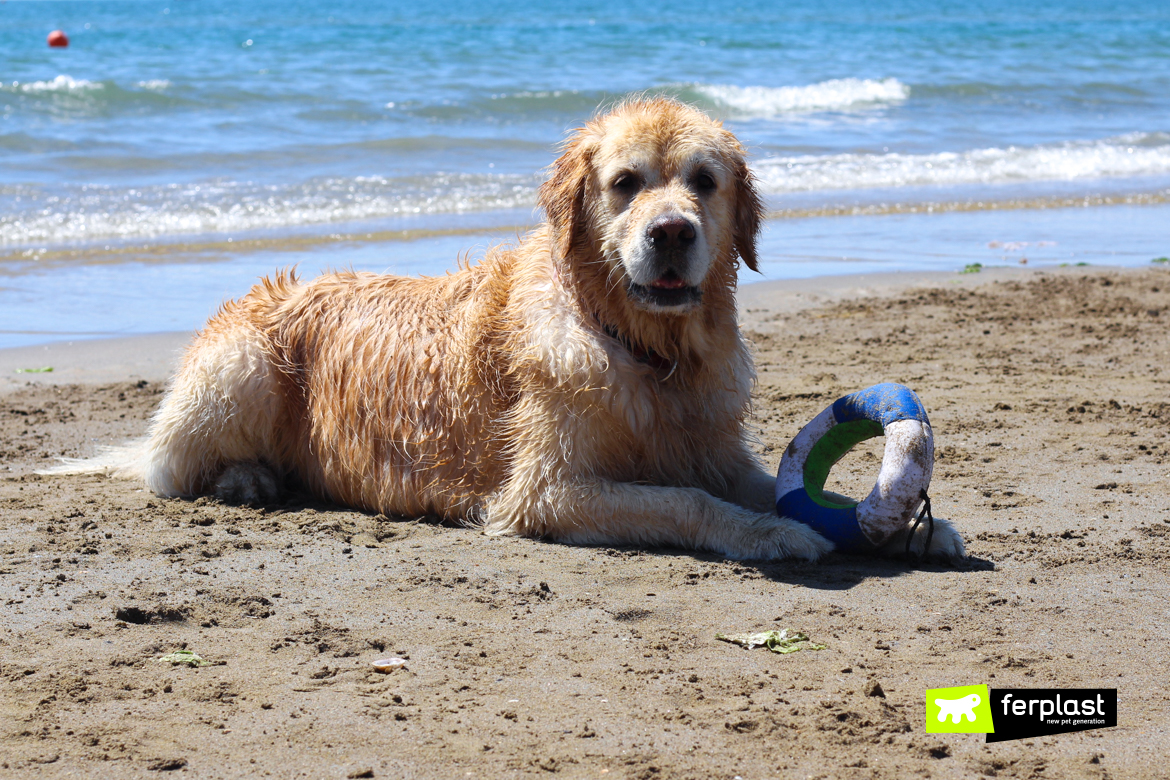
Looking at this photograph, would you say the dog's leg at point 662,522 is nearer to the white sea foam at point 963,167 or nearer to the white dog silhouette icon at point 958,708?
the white dog silhouette icon at point 958,708

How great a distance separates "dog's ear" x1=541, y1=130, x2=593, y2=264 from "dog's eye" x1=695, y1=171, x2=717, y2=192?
1.45 feet

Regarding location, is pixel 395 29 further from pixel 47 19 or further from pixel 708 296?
pixel 708 296

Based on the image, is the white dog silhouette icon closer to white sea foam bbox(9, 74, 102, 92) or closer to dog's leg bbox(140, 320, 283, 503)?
dog's leg bbox(140, 320, 283, 503)

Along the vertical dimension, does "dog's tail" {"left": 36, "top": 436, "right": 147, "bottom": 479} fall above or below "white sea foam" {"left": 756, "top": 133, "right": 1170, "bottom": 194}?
below

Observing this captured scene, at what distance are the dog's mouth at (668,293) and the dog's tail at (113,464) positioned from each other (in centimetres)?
286

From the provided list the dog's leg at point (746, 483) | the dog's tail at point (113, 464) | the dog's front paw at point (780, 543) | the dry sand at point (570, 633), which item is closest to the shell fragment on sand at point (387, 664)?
the dry sand at point (570, 633)

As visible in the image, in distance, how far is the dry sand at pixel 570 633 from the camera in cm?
304

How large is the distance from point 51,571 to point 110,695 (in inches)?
51.3

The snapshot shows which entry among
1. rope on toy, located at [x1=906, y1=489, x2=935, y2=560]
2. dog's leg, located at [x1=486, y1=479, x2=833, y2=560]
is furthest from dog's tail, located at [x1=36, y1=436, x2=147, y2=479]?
rope on toy, located at [x1=906, y1=489, x2=935, y2=560]

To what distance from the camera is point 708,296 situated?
474cm

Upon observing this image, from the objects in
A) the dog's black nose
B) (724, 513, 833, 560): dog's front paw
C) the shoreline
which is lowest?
(724, 513, 833, 560): dog's front paw

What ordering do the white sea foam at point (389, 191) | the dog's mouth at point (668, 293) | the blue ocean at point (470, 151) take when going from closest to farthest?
the dog's mouth at point (668, 293)
the blue ocean at point (470, 151)
the white sea foam at point (389, 191)

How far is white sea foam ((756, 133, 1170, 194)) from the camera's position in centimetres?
1614

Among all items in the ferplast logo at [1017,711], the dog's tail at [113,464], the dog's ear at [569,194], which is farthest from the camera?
the dog's tail at [113,464]
